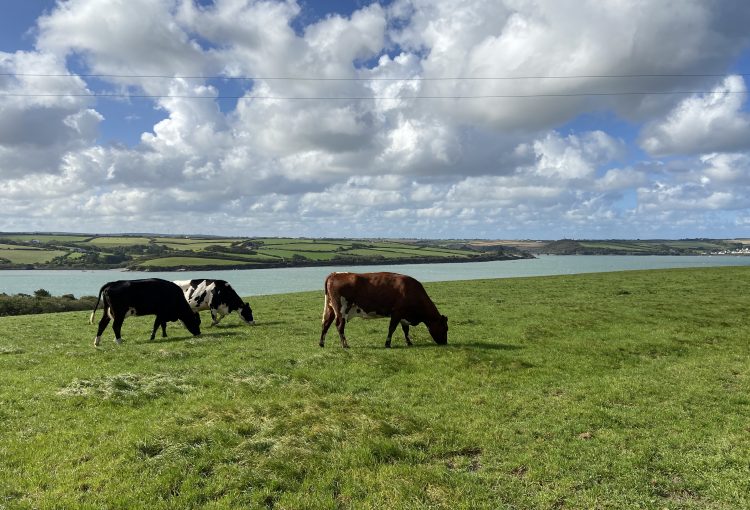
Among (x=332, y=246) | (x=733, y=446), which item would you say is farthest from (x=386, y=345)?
(x=332, y=246)

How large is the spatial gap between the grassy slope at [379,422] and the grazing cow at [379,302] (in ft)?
3.16

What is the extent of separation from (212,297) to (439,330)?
1197cm

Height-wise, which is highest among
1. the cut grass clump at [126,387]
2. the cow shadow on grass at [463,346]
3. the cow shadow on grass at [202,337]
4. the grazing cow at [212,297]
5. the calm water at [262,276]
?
the grazing cow at [212,297]

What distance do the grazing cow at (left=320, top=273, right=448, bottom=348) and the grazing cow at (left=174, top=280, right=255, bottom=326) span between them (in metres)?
7.79

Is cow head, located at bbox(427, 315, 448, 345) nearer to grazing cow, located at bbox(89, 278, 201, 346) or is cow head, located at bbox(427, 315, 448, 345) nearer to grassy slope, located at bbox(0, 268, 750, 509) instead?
grassy slope, located at bbox(0, 268, 750, 509)

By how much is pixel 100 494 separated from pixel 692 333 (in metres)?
21.3

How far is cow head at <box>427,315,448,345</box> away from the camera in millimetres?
17359

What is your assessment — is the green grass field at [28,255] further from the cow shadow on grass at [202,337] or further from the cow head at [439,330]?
the cow head at [439,330]

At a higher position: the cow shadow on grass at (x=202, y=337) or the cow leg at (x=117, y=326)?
the cow leg at (x=117, y=326)

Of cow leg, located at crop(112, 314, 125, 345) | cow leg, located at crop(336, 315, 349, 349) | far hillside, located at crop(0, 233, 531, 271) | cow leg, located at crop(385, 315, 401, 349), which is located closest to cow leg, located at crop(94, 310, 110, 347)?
cow leg, located at crop(112, 314, 125, 345)

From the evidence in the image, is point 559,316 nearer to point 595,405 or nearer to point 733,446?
point 595,405

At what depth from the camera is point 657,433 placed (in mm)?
8711

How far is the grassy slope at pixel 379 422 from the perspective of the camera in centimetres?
666

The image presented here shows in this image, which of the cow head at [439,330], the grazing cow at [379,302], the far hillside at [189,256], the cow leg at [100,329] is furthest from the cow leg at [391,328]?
the far hillside at [189,256]
